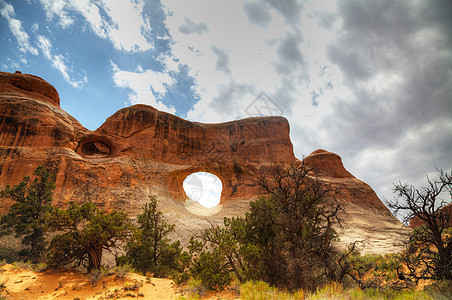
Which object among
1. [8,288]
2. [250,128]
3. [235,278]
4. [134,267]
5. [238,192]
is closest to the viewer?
[8,288]

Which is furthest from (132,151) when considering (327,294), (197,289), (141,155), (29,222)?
(327,294)

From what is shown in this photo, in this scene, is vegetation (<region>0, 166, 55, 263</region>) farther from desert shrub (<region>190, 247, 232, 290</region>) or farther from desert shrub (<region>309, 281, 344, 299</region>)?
desert shrub (<region>309, 281, 344, 299</region>)

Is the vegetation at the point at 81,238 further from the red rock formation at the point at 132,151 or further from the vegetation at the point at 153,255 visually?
the red rock formation at the point at 132,151

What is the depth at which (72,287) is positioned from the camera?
333 inches

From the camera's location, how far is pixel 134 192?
1029 inches

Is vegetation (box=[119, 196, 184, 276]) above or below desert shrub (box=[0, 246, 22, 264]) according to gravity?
above

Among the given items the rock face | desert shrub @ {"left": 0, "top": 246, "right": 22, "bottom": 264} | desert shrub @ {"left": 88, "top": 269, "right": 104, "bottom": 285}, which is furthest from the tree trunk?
the rock face

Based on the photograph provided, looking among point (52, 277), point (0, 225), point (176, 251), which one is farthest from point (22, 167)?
point (176, 251)

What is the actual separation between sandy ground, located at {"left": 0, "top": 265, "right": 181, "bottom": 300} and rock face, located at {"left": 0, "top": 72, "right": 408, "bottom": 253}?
42.1 feet

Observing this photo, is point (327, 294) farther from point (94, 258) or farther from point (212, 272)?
point (94, 258)

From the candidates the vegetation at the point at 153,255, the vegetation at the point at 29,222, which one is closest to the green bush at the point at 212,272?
the vegetation at the point at 153,255

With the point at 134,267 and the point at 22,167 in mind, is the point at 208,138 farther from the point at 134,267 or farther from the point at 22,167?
the point at 134,267

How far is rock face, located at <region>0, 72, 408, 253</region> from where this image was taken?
76.5ft

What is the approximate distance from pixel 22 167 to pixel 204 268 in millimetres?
25430
